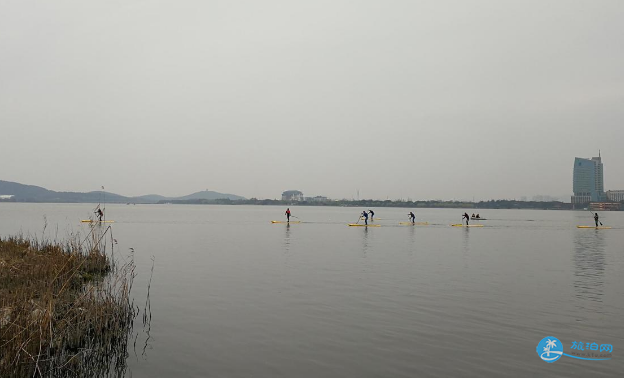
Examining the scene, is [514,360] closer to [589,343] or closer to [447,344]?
[447,344]

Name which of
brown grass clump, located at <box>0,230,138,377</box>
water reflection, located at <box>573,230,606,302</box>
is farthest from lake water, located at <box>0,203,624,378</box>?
brown grass clump, located at <box>0,230,138,377</box>

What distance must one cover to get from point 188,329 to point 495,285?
478 inches

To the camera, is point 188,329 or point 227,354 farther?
point 188,329

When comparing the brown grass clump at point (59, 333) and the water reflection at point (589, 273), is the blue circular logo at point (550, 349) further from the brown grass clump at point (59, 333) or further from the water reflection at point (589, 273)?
the brown grass clump at point (59, 333)

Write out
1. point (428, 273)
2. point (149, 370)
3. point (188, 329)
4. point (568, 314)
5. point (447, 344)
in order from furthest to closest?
point (428, 273)
point (568, 314)
point (188, 329)
point (447, 344)
point (149, 370)

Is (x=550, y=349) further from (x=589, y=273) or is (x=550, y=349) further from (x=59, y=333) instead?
(x=589, y=273)

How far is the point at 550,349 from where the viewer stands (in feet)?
32.2

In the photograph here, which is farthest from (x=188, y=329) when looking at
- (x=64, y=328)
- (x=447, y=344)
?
(x=447, y=344)

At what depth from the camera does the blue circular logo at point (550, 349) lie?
9328 millimetres

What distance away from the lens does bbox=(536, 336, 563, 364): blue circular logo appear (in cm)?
933

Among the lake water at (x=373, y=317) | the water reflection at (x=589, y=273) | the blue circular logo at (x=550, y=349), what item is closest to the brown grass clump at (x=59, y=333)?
the lake water at (x=373, y=317)

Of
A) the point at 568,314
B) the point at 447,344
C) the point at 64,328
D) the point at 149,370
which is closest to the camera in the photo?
the point at 149,370

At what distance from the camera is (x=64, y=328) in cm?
928

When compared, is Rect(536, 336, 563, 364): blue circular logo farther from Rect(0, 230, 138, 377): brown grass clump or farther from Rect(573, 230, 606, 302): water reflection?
Rect(0, 230, 138, 377): brown grass clump
